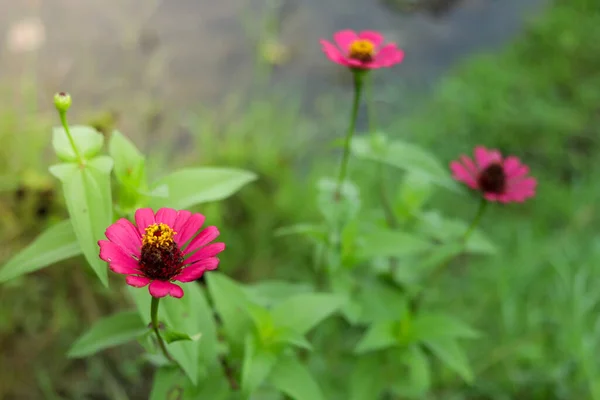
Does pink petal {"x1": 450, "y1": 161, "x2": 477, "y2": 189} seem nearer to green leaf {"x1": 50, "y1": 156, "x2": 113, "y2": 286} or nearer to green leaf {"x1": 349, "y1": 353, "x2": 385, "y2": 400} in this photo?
green leaf {"x1": 349, "y1": 353, "x2": 385, "y2": 400}

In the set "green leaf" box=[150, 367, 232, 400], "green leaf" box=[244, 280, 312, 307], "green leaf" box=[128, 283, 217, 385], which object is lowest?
"green leaf" box=[244, 280, 312, 307]

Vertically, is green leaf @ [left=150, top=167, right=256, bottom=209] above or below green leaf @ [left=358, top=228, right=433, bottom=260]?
above

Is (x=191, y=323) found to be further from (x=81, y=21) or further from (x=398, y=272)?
(x=81, y=21)

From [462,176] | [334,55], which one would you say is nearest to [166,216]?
[334,55]

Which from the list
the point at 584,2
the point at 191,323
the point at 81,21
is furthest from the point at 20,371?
Result: the point at 584,2

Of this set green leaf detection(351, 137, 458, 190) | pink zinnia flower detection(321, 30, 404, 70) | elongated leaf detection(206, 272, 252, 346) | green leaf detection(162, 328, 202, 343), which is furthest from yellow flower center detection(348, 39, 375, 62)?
green leaf detection(162, 328, 202, 343)
